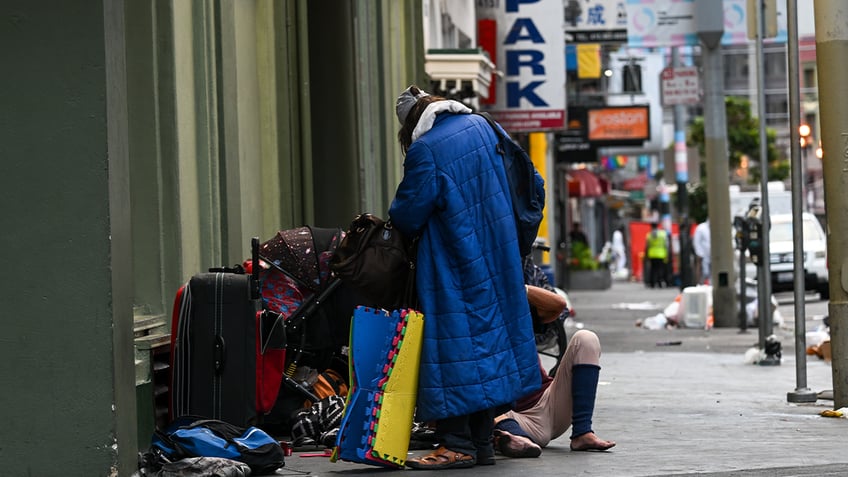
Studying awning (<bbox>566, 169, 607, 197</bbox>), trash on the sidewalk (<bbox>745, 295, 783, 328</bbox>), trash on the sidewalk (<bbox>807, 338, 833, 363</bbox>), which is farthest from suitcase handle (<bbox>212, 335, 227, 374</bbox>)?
awning (<bbox>566, 169, 607, 197</bbox>)

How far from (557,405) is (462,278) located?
1179 millimetres

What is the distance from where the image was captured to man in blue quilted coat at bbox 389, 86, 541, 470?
7.13 meters

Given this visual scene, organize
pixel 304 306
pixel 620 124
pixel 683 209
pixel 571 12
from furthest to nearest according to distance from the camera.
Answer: pixel 571 12, pixel 620 124, pixel 683 209, pixel 304 306

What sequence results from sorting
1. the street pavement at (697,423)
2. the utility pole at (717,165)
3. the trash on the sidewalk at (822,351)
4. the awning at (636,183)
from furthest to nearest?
the awning at (636,183) → the utility pole at (717,165) → the trash on the sidewalk at (822,351) → the street pavement at (697,423)

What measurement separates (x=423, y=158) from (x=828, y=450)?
2.57 metres

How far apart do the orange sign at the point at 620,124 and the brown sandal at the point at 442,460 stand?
1357 inches

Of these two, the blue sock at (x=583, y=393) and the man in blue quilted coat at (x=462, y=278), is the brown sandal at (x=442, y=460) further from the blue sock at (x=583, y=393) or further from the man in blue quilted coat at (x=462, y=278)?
the blue sock at (x=583, y=393)

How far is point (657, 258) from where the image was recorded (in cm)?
4638

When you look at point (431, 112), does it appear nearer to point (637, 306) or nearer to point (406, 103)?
point (406, 103)

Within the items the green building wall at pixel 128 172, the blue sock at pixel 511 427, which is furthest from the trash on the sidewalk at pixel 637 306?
the blue sock at pixel 511 427

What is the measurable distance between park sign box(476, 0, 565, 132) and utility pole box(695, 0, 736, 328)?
205cm

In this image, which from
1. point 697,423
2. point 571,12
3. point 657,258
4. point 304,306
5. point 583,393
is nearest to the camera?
point 583,393

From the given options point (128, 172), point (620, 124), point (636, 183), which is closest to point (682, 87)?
point (620, 124)

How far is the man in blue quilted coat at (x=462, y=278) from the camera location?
7.13m
